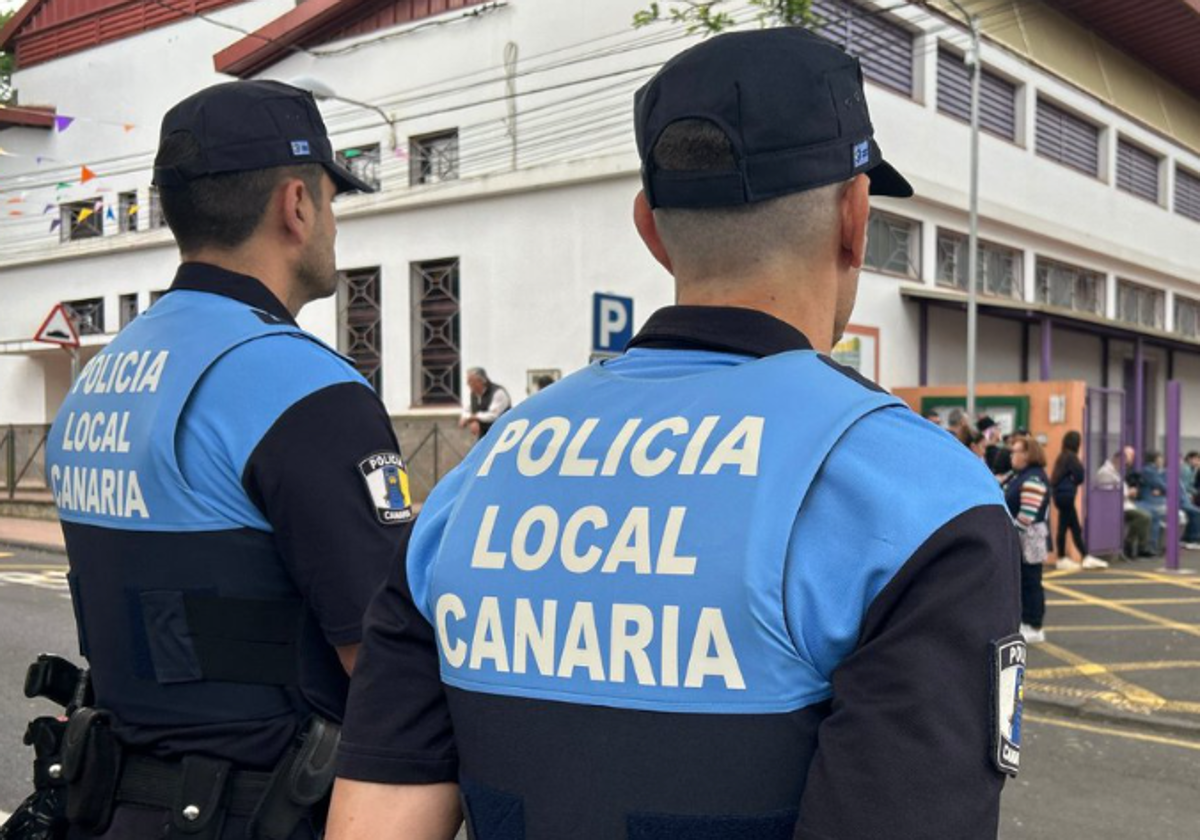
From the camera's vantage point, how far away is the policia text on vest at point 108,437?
6.13 feet

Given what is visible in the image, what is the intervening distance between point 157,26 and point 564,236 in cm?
1155

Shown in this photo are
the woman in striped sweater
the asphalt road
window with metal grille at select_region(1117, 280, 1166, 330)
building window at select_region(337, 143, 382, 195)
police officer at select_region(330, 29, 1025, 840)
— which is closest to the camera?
police officer at select_region(330, 29, 1025, 840)

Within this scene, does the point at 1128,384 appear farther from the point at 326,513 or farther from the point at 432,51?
the point at 326,513

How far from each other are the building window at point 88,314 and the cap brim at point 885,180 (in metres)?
23.6

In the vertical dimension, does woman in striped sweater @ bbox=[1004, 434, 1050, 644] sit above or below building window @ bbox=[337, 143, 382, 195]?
below

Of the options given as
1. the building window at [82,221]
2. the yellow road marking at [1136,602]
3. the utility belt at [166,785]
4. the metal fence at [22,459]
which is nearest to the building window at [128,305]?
the building window at [82,221]

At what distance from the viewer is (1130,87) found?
2386cm

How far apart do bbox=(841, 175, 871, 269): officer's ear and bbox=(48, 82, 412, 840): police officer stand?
2.75 feet

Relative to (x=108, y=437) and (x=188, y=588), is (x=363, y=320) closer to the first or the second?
(x=108, y=437)

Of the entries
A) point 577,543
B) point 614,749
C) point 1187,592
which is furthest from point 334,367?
point 1187,592

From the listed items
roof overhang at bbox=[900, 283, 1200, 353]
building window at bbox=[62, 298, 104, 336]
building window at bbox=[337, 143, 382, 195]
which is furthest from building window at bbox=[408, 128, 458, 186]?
building window at bbox=[62, 298, 104, 336]

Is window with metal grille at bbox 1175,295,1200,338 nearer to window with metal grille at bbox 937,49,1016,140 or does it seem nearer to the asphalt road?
window with metal grille at bbox 937,49,1016,140

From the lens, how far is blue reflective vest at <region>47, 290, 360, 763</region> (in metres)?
1.79

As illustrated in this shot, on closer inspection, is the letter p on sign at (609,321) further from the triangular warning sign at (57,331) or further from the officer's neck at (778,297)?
the triangular warning sign at (57,331)
